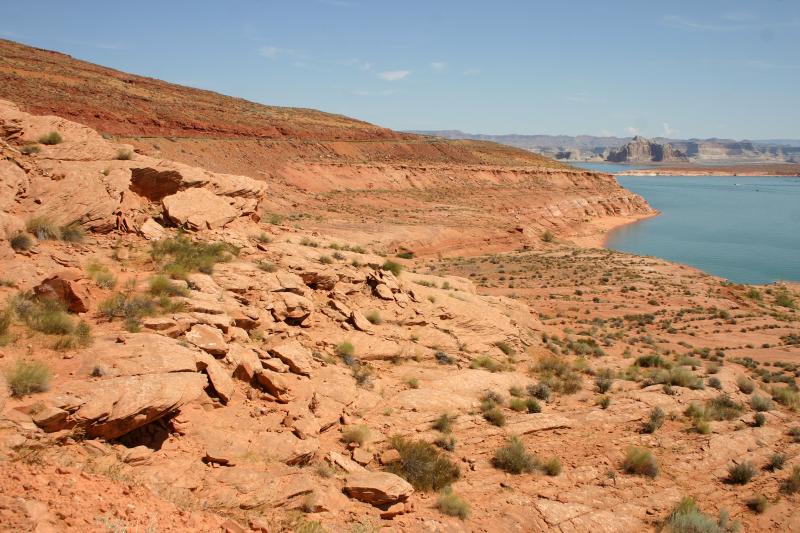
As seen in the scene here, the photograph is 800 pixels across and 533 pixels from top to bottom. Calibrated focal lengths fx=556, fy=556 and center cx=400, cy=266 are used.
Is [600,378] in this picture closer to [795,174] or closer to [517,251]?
[517,251]

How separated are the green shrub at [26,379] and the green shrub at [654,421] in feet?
33.0

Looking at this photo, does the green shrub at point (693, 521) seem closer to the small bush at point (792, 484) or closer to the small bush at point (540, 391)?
the small bush at point (792, 484)

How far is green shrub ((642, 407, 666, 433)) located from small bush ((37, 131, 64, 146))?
13729 millimetres

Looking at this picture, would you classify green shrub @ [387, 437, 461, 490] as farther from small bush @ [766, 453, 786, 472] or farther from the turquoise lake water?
the turquoise lake water

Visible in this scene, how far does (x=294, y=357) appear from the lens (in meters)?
9.43

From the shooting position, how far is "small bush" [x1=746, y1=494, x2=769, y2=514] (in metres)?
8.82

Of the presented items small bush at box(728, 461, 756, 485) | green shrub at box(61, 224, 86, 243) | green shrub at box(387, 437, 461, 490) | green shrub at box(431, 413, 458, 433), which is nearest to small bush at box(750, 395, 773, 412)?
small bush at box(728, 461, 756, 485)

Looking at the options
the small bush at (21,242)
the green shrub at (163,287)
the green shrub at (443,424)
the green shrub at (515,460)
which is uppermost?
the small bush at (21,242)

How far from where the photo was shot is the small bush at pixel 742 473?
9.61m

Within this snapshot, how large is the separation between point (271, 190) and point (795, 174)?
20014cm

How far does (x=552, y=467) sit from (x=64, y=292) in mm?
7927

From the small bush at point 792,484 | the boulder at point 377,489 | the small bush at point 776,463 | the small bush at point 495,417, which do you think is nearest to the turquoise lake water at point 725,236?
the small bush at point 776,463

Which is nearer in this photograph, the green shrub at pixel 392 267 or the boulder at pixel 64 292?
the boulder at pixel 64 292

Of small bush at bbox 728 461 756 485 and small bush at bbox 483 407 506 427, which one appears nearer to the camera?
small bush at bbox 728 461 756 485
